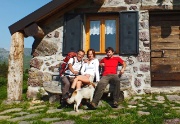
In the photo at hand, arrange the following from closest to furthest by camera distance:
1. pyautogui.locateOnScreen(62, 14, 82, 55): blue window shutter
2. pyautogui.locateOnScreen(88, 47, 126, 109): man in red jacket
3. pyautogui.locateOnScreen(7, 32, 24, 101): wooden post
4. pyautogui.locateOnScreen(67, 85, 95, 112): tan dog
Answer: pyautogui.locateOnScreen(67, 85, 95, 112): tan dog → pyautogui.locateOnScreen(88, 47, 126, 109): man in red jacket → pyautogui.locateOnScreen(7, 32, 24, 101): wooden post → pyautogui.locateOnScreen(62, 14, 82, 55): blue window shutter

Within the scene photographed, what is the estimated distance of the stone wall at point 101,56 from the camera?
7539 millimetres

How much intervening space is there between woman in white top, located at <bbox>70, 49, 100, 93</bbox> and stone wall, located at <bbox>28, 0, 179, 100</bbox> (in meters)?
1.31

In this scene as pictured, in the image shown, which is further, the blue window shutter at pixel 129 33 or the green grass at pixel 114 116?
the blue window shutter at pixel 129 33

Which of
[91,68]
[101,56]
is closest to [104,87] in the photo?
[91,68]

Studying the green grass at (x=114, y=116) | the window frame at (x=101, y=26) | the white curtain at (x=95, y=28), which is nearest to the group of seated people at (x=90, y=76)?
the green grass at (x=114, y=116)

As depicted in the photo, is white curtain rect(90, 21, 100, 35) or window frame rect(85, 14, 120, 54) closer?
window frame rect(85, 14, 120, 54)

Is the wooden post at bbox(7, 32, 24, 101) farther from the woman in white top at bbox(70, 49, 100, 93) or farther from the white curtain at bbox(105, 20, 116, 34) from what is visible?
the white curtain at bbox(105, 20, 116, 34)

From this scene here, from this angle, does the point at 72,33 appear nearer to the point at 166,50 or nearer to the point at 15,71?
the point at 15,71

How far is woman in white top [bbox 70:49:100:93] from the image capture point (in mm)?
5871

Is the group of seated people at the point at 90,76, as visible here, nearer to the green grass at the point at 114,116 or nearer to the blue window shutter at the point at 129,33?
the green grass at the point at 114,116

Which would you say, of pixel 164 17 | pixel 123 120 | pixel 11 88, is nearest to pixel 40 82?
pixel 11 88

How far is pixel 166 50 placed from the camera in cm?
789

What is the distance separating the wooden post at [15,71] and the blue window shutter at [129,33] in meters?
2.98

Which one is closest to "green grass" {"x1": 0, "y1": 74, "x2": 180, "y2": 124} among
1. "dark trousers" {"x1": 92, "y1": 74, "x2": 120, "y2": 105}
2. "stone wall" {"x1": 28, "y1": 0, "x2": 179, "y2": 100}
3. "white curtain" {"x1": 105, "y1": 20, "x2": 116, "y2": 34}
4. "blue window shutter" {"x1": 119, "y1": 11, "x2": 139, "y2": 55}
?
"dark trousers" {"x1": 92, "y1": 74, "x2": 120, "y2": 105}
